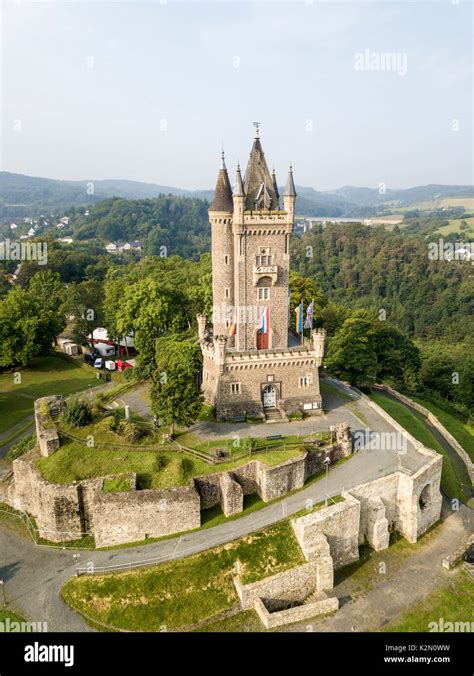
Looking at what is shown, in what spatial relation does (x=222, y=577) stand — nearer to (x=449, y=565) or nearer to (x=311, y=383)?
(x=449, y=565)

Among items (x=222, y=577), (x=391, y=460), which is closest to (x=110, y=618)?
(x=222, y=577)

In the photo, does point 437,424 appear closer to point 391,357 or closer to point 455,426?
point 455,426

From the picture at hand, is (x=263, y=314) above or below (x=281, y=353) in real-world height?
above

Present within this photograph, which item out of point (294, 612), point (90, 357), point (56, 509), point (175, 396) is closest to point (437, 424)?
point (175, 396)

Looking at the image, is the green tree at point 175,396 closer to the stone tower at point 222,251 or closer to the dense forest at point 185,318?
the stone tower at point 222,251

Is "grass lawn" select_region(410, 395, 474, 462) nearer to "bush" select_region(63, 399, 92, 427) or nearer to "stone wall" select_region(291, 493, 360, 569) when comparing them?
"stone wall" select_region(291, 493, 360, 569)

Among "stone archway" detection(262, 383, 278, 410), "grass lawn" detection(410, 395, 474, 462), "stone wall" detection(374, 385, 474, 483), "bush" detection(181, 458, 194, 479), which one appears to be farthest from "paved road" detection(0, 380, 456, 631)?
"grass lawn" detection(410, 395, 474, 462)
